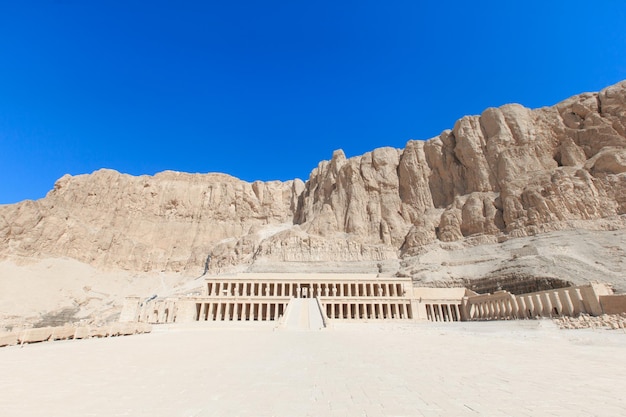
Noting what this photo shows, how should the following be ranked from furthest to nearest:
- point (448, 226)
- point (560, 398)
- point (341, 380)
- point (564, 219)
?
1. point (448, 226)
2. point (564, 219)
3. point (341, 380)
4. point (560, 398)

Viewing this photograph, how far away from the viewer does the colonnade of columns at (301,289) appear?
2226 inches

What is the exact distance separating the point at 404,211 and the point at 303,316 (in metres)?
54.9

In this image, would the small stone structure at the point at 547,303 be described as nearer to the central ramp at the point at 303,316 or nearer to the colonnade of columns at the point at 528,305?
the colonnade of columns at the point at 528,305

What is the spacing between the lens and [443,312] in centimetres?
5056

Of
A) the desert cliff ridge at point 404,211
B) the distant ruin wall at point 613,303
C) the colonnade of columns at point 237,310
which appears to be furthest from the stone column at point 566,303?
the colonnade of columns at point 237,310

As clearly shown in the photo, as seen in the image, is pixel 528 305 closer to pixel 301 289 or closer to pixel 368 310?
pixel 368 310

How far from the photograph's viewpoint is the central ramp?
29.5 m

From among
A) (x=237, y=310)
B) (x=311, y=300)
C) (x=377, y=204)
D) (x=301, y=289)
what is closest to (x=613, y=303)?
(x=311, y=300)

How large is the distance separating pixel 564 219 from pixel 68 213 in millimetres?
112347

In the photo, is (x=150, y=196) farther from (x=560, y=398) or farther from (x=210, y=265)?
(x=560, y=398)

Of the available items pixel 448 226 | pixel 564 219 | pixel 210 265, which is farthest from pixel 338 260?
pixel 564 219

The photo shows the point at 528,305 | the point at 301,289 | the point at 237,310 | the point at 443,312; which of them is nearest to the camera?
the point at 528,305

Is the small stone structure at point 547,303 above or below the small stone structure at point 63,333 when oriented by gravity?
above

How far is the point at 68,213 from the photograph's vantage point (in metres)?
88.6
